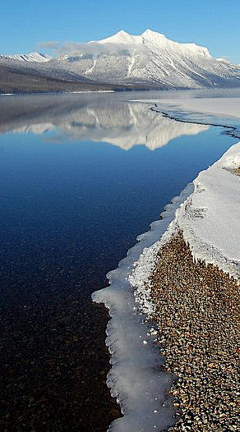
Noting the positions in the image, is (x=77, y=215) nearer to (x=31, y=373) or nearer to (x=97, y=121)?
(x=31, y=373)

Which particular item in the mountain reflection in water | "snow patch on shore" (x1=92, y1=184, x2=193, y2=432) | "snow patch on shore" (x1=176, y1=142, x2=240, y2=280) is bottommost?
"snow patch on shore" (x1=92, y1=184, x2=193, y2=432)

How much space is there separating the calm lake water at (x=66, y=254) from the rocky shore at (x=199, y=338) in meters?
1.97

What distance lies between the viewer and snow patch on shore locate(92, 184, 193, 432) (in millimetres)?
9570

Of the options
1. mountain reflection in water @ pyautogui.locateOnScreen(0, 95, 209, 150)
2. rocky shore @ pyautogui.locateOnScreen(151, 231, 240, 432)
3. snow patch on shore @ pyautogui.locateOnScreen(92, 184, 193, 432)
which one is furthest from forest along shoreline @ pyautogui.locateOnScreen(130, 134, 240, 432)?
mountain reflection in water @ pyautogui.locateOnScreen(0, 95, 209, 150)

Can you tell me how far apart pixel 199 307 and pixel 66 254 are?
24.8 feet

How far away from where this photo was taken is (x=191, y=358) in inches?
424

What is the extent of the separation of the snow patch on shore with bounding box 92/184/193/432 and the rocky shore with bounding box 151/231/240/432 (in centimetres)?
35

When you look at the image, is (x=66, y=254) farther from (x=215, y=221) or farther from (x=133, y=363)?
(x=133, y=363)

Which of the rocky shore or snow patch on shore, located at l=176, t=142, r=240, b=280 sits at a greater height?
snow patch on shore, located at l=176, t=142, r=240, b=280

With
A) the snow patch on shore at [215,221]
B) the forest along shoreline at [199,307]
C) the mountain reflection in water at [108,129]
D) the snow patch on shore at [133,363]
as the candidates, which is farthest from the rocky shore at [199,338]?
the mountain reflection in water at [108,129]

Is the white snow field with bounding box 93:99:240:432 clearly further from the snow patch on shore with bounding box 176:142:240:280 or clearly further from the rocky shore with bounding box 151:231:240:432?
the rocky shore with bounding box 151:231:240:432

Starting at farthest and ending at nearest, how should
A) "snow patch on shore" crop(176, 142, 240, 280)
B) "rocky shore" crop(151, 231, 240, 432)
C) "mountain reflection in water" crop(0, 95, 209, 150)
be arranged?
"mountain reflection in water" crop(0, 95, 209, 150), "snow patch on shore" crop(176, 142, 240, 280), "rocky shore" crop(151, 231, 240, 432)

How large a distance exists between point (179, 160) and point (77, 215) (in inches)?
762

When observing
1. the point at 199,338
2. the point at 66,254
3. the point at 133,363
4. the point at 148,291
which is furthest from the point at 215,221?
the point at 133,363
